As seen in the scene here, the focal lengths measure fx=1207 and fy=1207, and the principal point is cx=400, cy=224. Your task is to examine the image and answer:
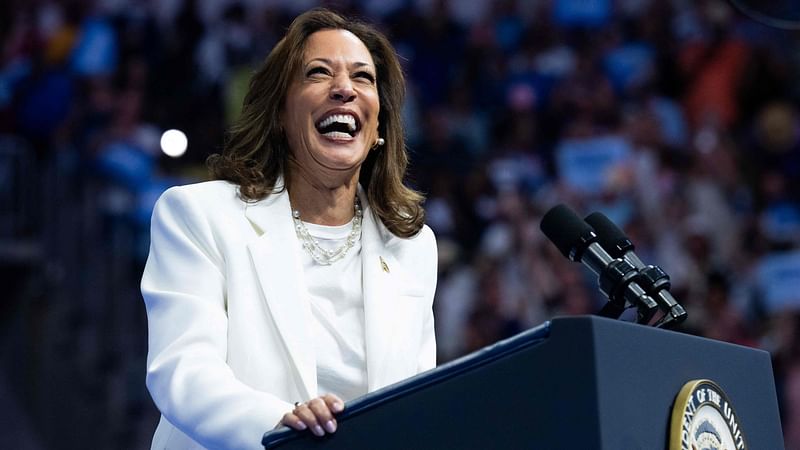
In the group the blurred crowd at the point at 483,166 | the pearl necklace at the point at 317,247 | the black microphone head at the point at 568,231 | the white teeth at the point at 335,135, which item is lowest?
the black microphone head at the point at 568,231

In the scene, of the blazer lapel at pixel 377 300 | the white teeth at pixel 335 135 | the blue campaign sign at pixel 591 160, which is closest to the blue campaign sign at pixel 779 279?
the blue campaign sign at pixel 591 160

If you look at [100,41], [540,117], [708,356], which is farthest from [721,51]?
[708,356]

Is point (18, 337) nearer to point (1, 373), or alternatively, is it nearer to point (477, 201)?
point (1, 373)

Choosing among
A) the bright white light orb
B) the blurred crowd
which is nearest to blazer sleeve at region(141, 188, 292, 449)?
the blurred crowd

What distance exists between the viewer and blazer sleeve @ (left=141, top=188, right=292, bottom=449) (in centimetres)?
185

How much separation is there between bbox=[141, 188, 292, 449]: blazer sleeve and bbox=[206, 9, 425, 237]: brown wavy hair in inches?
7.2

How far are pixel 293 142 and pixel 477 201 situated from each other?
4.20m

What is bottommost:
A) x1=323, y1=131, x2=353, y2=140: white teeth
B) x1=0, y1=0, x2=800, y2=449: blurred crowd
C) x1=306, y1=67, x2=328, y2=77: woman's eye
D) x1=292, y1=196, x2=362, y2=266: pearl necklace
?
x1=292, y1=196, x2=362, y2=266: pearl necklace

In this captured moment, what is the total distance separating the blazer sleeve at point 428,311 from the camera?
7.72 ft

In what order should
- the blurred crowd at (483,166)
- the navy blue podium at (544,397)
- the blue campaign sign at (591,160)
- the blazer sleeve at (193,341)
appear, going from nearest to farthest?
1. the navy blue podium at (544,397)
2. the blazer sleeve at (193,341)
3. the blurred crowd at (483,166)
4. the blue campaign sign at (591,160)

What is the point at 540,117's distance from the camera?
7133mm

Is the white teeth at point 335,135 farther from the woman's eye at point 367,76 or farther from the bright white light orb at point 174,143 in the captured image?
the bright white light orb at point 174,143

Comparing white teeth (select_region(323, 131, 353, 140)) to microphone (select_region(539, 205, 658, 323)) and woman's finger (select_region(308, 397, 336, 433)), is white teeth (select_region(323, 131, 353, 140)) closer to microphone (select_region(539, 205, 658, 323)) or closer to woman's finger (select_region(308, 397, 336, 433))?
microphone (select_region(539, 205, 658, 323))

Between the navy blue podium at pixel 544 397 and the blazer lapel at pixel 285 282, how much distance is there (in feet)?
1.10
